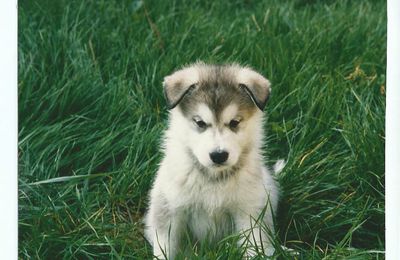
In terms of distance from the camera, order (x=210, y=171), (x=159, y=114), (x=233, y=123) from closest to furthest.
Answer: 1. (x=233, y=123)
2. (x=210, y=171)
3. (x=159, y=114)

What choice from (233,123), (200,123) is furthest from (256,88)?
(200,123)

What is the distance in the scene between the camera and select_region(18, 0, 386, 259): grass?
150 inches

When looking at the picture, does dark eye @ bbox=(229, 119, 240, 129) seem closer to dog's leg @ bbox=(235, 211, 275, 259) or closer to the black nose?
the black nose

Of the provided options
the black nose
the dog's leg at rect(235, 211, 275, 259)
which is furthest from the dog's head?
the dog's leg at rect(235, 211, 275, 259)

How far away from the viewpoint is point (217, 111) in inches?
141

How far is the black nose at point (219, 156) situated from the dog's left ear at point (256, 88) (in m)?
0.28

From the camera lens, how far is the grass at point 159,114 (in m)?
3.81

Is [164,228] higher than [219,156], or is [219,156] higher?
[219,156]

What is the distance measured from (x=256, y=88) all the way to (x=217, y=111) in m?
0.21

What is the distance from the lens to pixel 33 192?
12.5ft

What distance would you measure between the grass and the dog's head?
36cm

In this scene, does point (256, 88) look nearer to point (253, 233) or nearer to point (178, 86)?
point (178, 86)

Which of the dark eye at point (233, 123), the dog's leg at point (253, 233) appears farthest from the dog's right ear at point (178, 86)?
the dog's leg at point (253, 233)
